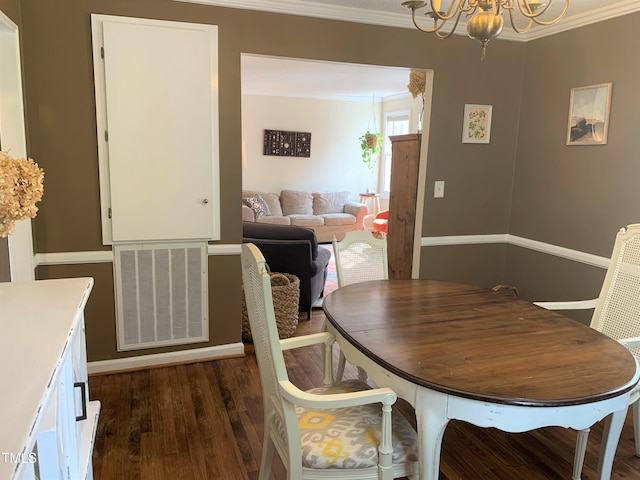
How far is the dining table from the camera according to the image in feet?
4.66

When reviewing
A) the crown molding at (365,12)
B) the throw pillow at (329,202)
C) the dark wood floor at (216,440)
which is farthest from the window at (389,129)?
the dark wood floor at (216,440)

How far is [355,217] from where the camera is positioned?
809cm

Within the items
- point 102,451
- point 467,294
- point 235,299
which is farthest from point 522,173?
point 102,451

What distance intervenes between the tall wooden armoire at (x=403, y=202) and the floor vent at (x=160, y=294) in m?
1.66

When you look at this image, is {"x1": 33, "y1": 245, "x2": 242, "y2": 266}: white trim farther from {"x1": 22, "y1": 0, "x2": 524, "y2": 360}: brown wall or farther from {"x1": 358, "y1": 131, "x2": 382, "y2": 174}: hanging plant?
{"x1": 358, "y1": 131, "x2": 382, "y2": 174}: hanging plant

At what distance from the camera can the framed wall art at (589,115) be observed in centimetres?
312

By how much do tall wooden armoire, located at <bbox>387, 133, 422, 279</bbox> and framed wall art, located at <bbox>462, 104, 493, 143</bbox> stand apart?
359 mm

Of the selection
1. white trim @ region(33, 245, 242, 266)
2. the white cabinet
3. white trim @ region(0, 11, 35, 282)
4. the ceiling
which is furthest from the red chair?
the white cabinet

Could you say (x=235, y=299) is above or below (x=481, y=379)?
below

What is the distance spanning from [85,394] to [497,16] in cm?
201

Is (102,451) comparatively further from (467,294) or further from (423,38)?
(423,38)

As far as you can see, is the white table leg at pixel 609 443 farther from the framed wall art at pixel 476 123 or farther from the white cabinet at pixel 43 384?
the framed wall art at pixel 476 123

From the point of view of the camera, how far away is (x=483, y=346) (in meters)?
1.75

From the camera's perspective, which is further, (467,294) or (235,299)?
(235,299)
